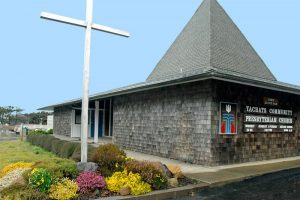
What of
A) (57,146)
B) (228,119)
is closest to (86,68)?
(228,119)

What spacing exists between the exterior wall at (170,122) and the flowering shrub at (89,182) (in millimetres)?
5186

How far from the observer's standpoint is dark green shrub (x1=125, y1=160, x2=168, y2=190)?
763cm

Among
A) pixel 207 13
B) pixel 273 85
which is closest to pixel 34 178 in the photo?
pixel 273 85

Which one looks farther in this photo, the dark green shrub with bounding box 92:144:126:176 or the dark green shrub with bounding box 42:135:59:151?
the dark green shrub with bounding box 42:135:59:151

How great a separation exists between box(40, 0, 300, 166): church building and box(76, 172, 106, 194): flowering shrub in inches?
196

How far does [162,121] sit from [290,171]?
558 cm

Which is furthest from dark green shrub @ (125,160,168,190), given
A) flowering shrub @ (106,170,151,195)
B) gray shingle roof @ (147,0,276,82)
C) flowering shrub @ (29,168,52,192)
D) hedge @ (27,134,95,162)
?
gray shingle roof @ (147,0,276,82)

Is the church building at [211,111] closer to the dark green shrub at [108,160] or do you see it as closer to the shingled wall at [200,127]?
the shingled wall at [200,127]

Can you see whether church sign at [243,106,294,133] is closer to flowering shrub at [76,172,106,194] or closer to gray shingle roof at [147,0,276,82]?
gray shingle roof at [147,0,276,82]

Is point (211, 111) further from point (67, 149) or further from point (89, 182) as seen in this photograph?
point (67, 149)

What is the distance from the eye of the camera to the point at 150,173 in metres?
7.68

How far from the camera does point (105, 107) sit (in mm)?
25562

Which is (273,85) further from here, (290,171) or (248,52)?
(248,52)

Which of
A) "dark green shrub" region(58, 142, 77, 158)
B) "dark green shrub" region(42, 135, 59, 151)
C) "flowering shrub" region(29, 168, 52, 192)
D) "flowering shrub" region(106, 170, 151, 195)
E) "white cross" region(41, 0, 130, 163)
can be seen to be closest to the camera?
"flowering shrub" region(29, 168, 52, 192)
